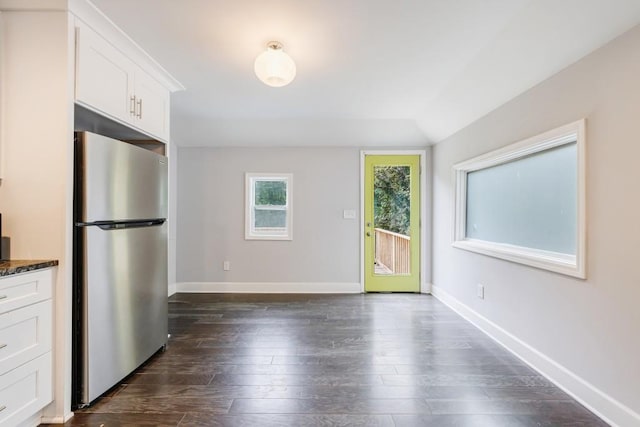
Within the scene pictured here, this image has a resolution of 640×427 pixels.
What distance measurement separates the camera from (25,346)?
158cm

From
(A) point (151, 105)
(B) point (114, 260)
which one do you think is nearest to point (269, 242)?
(A) point (151, 105)

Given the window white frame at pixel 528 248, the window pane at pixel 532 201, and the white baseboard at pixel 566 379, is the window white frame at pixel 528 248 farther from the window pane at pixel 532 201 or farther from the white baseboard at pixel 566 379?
the white baseboard at pixel 566 379

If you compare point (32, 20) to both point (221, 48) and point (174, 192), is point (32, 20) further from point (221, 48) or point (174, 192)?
point (174, 192)

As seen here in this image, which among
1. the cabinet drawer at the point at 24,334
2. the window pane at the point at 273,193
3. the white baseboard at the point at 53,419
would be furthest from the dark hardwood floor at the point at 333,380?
the window pane at the point at 273,193

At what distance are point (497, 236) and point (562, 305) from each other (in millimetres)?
1054

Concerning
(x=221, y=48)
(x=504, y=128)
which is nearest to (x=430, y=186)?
(x=504, y=128)

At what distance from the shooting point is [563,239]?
2.19 metres

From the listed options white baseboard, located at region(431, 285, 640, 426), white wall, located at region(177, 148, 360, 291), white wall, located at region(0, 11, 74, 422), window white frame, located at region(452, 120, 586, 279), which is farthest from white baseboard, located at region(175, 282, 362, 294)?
white wall, located at region(0, 11, 74, 422)

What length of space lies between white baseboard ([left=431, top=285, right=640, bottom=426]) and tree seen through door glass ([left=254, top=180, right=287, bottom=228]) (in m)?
2.82

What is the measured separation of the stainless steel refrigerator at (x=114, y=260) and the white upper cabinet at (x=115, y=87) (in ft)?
0.78

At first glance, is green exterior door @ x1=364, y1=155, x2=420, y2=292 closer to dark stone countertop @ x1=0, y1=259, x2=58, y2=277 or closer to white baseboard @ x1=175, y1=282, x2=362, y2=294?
white baseboard @ x1=175, y1=282, x2=362, y2=294

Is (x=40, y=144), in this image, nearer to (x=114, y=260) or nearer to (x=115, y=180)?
(x=115, y=180)

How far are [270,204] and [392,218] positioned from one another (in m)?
1.82

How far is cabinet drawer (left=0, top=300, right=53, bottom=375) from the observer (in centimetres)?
149
